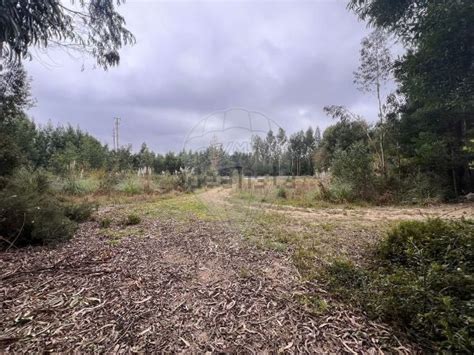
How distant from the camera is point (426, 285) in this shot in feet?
4.53

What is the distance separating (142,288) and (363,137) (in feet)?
41.4

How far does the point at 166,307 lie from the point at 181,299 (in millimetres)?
117

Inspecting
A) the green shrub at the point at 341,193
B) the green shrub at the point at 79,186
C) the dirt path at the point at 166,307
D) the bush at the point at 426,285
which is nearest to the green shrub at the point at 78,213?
the dirt path at the point at 166,307

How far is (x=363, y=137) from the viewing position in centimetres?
1185

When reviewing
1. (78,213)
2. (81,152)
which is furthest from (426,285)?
(81,152)

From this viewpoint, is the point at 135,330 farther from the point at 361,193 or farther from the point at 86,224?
the point at 361,193

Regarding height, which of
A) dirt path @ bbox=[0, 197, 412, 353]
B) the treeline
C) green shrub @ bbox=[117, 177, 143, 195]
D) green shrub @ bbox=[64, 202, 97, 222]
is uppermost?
the treeline

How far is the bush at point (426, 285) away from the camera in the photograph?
1165 millimetres

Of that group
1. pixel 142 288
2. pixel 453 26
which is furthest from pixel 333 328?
pixel 453 26

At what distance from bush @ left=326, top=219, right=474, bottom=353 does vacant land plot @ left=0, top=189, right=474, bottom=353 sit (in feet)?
0.36

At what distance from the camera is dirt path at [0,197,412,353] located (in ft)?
3.97

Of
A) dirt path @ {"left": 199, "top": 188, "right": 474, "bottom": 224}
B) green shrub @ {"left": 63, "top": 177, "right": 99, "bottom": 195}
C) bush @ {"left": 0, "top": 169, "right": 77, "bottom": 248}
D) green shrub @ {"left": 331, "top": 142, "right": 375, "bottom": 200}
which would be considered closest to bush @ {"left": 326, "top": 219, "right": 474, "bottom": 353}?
dirt path @ {"left": 199, "top": 188, "right": 474, "bottom": 224}

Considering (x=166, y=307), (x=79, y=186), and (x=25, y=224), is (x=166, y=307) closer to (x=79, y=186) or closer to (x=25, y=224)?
(x=25, y=224)

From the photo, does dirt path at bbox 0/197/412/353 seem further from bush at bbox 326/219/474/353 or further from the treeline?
the treeline
